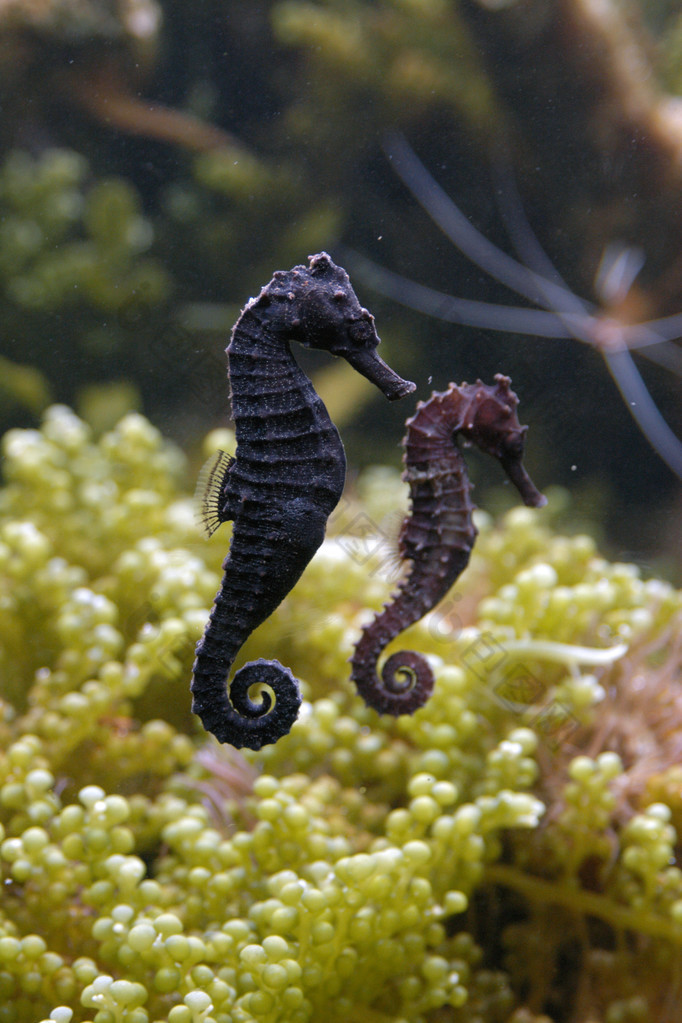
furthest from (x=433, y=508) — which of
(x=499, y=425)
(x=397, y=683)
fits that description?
(x=397, y=683)

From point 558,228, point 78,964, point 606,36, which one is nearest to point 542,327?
point 558,228

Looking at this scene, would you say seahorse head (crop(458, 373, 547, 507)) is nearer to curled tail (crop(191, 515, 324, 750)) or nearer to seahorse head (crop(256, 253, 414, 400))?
seahorse head (crop(256, 253, 414, 400))

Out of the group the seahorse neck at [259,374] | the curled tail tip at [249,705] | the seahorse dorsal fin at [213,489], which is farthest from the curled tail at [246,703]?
the seahorse neck at [259,374]

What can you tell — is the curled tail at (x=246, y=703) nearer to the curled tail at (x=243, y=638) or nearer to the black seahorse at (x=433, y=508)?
the curled tail at (x=243, y=638)

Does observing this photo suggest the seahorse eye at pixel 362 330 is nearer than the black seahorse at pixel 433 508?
Yes

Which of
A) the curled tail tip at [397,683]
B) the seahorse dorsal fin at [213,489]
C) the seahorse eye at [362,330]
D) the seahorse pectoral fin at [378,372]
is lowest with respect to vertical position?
the curled tail tip at [397,683]

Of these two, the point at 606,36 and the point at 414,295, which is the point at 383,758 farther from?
the point at 606,36

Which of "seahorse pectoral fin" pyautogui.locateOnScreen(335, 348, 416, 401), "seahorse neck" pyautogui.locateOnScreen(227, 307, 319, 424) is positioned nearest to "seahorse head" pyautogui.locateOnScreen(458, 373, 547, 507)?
"seahorse pectoral fin" pyautogui.locateOnScreen(335, 348, 416, 401)
